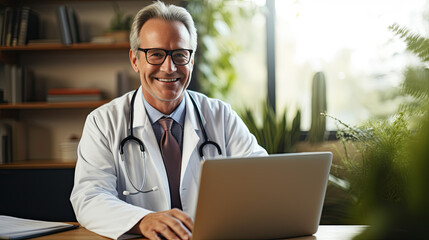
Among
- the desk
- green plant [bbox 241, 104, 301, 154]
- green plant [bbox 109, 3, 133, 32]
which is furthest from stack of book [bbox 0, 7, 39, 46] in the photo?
the desk

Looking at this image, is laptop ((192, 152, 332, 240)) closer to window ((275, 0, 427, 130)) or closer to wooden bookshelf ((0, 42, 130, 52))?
window ((275, 0, 427, 130))

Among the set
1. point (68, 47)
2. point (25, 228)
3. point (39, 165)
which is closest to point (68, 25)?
point (68, 47)

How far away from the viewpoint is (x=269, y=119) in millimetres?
3143

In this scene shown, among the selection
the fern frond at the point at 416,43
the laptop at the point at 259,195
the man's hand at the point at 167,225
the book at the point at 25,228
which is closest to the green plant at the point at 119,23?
the book at the point at 25,228

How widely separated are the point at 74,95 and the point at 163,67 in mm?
1789

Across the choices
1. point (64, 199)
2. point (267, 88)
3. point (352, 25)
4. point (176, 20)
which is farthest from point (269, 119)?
point (64, 199)

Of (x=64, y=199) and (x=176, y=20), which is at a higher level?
(x=176, y=20)

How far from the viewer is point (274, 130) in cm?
313

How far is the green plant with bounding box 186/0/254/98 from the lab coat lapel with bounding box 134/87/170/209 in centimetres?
149

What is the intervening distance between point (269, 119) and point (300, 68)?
27.3 inches

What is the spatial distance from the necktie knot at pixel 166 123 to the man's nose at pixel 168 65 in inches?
8.3

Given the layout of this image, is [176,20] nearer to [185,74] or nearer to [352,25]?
[185,74]

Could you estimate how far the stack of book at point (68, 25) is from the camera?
3434 mm

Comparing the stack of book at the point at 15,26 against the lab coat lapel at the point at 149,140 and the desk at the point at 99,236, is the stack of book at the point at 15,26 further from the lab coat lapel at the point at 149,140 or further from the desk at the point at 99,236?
the desk at the point at 99,236
